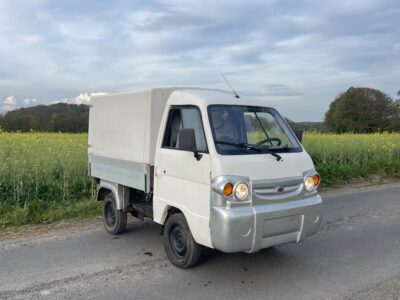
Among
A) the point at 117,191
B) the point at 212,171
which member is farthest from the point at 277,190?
the point at 117,191

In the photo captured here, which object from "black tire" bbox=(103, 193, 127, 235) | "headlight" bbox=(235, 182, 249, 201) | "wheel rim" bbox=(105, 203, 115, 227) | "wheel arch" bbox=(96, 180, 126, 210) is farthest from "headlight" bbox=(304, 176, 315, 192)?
"wheel rim" bbox=(105, 203, 115, 227)

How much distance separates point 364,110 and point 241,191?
62.3 metres

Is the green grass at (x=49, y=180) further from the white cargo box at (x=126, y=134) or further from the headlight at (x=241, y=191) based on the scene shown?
the headlight at (x=241, y=191)

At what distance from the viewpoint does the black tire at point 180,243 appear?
468 cm

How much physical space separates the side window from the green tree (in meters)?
56.2

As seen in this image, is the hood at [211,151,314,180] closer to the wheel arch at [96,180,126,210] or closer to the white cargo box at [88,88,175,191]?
the white cargo box at [88,88,175,191]

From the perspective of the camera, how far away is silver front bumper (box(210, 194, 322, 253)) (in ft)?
13.4

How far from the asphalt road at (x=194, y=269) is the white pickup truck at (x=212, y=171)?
0.47 meters

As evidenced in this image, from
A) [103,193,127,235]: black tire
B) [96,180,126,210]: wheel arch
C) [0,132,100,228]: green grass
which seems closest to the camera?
[96,180,126,210]: wheel arch

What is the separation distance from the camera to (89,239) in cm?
620

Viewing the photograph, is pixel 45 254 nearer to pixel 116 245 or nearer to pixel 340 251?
pixel 116 245

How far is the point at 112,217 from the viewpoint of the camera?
6.52 m

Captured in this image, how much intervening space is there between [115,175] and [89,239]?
1.14 meters

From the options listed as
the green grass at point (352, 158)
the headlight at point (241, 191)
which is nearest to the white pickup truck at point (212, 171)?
the headlight at point (241, 191)
